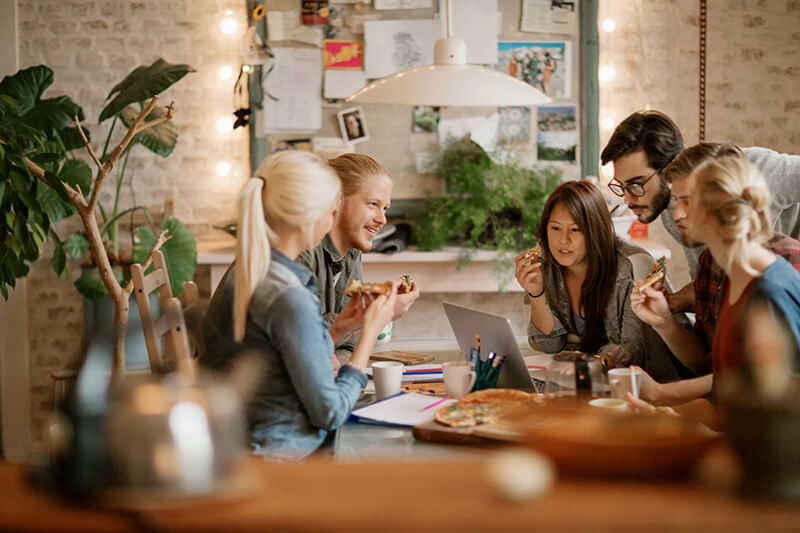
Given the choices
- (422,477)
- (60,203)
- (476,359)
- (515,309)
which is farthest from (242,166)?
(422,477)

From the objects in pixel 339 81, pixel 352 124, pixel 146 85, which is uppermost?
pixel 339 81

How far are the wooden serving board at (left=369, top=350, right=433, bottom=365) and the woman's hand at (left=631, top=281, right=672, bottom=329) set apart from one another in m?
0.73

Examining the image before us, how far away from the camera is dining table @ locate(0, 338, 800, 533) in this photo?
1020 millimetres

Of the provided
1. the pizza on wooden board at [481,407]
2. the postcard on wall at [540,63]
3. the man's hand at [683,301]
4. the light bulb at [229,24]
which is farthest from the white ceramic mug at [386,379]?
the light bulb at [229,24]

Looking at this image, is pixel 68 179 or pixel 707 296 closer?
pixel 707 296

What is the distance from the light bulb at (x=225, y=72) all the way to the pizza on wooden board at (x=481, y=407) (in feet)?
10.7

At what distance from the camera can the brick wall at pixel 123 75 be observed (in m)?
4.77

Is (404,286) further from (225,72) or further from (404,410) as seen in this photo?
(225,72)

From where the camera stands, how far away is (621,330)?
2.75 meters

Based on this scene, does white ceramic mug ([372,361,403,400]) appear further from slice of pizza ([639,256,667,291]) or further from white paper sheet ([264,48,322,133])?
white paper sheet ([264,48,322,133])

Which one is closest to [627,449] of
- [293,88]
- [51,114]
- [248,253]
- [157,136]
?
[248,253]

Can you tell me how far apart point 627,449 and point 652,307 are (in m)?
1.43

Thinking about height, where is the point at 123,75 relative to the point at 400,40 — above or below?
below

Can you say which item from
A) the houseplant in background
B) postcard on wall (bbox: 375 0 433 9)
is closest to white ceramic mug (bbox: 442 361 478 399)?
the houseplant in background
